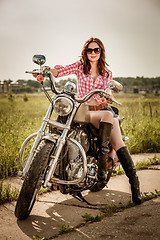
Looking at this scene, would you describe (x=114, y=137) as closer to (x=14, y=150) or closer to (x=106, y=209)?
(x=106, y=209)

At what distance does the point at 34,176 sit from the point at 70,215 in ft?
2.15

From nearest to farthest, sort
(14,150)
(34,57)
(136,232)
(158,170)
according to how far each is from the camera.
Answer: (136,232), (34,57), (14,150), (158,170)

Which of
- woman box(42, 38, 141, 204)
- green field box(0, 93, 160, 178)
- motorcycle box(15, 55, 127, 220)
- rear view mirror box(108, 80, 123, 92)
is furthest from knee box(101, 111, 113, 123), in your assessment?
green field box(0, 93, 160, 178)

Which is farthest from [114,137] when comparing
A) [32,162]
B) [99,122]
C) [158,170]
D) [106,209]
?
[158,170]

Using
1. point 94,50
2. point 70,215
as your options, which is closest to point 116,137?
point 70,215

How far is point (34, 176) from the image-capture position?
7.63 ft

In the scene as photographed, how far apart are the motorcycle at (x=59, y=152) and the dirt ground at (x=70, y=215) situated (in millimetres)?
155

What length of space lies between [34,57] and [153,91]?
1774cm

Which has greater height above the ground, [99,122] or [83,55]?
[83,55]

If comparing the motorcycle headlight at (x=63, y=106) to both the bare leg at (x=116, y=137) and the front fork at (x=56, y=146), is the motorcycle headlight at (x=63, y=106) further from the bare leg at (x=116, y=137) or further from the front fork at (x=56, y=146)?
the bare leg at (x=116, y=137)

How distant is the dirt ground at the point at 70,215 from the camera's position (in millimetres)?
2277

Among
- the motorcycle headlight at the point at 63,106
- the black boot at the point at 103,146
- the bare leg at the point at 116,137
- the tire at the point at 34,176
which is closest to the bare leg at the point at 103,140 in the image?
the black boot at the point at 103,146

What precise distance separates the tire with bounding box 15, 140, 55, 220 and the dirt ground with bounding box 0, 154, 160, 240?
20cm

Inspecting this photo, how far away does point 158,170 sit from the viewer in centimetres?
420
